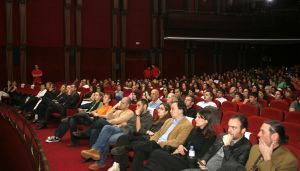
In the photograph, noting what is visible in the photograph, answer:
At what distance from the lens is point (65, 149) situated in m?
5.37

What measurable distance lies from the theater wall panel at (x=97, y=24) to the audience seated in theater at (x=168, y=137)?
32.5 feet

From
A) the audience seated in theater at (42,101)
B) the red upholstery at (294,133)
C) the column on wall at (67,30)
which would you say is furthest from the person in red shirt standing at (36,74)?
the red upholstery at (294,133)

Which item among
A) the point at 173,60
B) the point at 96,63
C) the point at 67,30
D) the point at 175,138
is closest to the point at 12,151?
the point at 175,138

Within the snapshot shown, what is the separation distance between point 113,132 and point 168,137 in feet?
3.05

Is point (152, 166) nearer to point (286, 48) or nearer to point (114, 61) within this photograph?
point (114, 61)

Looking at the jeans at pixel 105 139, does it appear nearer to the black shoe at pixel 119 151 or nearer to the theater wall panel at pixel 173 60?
the black shoe at pixel 119 151

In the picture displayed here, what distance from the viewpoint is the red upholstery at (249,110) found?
526 centimetres

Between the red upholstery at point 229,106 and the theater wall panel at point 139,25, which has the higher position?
the theater wall panel at point 139,25

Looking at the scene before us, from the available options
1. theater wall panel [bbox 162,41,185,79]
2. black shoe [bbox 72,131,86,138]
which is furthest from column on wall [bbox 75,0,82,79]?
black shoe [bbox 72,131,86,138]

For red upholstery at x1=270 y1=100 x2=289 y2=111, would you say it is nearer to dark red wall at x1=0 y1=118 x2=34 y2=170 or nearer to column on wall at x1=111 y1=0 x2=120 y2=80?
dark red wall at x1=0 y1=118 x2=34 y2=170

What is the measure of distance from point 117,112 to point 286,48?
51.6 ft

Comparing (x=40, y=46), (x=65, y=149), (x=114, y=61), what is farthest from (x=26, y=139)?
(x=114, y=61)

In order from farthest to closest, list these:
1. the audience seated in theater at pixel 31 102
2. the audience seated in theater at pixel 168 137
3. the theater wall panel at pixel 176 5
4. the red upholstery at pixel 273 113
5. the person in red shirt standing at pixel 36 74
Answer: the theater wall panel at pixel 176 5, the person in red shirt standing at pixel 36 74, the audience seated in theater at pixel 31 102, the red upholstery at pixel 273 113, the audience seated in theater at pixel 168 137

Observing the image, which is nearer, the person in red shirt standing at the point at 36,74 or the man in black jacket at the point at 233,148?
the man in black jacket at the point at 233,148
